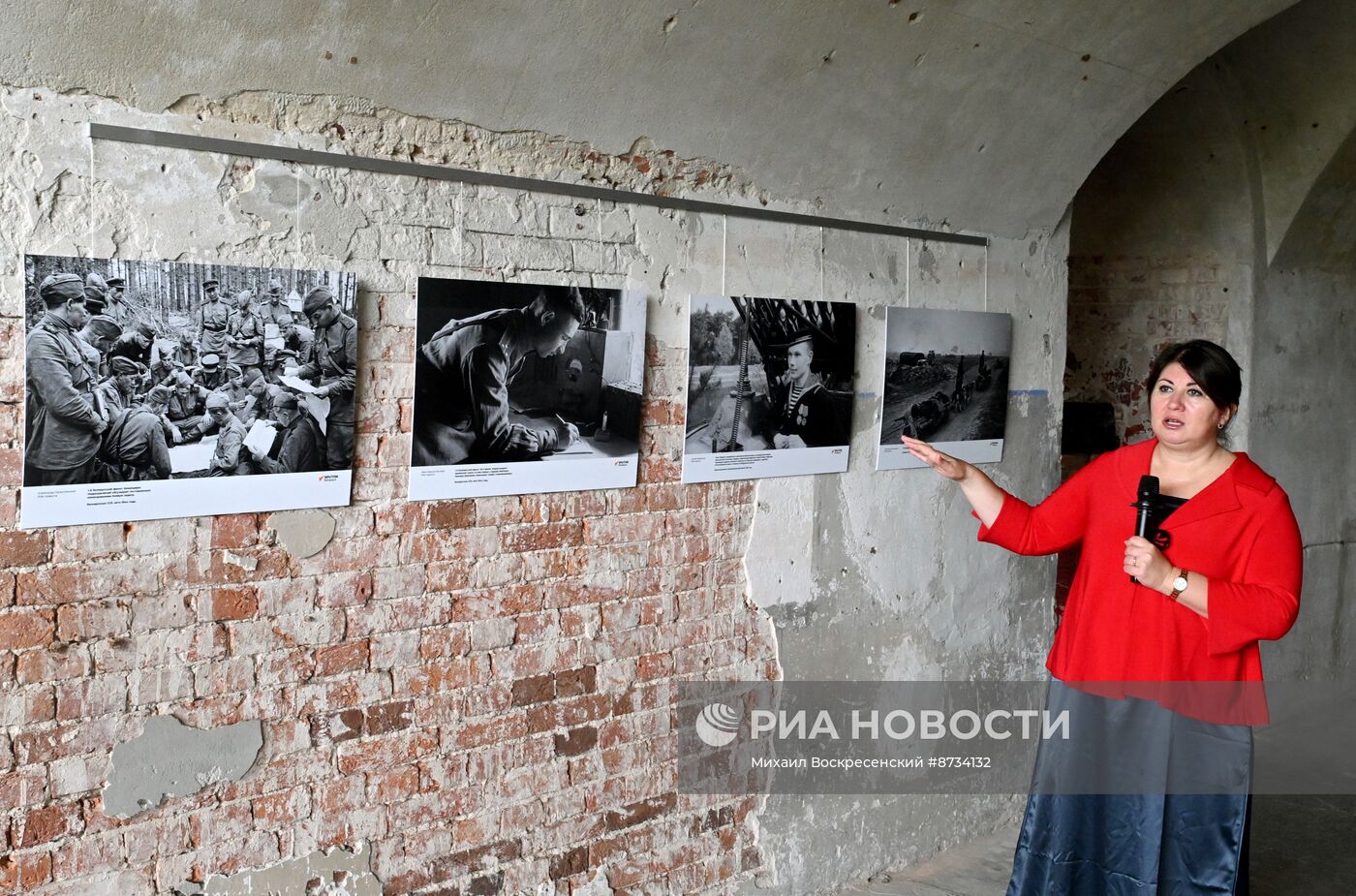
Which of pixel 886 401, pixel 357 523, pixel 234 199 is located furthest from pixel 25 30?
pixel 886 401

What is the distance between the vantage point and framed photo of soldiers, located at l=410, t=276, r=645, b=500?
2818 millimetres

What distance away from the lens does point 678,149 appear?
3252 mm

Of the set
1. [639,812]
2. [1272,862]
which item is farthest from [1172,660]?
[1272,862]

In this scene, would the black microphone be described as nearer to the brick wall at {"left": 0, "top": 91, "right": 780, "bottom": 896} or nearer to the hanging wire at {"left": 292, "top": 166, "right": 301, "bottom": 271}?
the brick wall at {"left": 0, "top": 91, "right": 780, "bottom": 896}

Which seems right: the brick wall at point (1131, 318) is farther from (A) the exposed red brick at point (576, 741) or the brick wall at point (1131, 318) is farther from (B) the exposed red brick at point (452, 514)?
(B) the exposed red brick at point (452, 514)

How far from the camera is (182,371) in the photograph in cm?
243

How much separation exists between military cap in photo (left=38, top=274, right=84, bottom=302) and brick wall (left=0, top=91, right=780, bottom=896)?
0.18 ft

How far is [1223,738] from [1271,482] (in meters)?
0.69

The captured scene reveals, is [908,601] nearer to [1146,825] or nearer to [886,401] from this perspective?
[886,401]

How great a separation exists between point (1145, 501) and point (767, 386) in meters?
1.19

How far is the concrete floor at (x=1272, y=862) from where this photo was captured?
4.07m

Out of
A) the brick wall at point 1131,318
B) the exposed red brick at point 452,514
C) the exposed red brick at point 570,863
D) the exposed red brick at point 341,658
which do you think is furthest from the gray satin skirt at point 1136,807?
the brick wall at point 1131,318

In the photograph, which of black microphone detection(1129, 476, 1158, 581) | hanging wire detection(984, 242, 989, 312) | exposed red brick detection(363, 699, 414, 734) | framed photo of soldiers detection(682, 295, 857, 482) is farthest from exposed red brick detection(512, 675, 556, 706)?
hanging wire detection(984, 242, 989, 312)

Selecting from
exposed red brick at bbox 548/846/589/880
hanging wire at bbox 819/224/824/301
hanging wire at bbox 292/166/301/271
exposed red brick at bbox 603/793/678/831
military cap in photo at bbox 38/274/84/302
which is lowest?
exposed red brick at bbox 548/846/589/880
